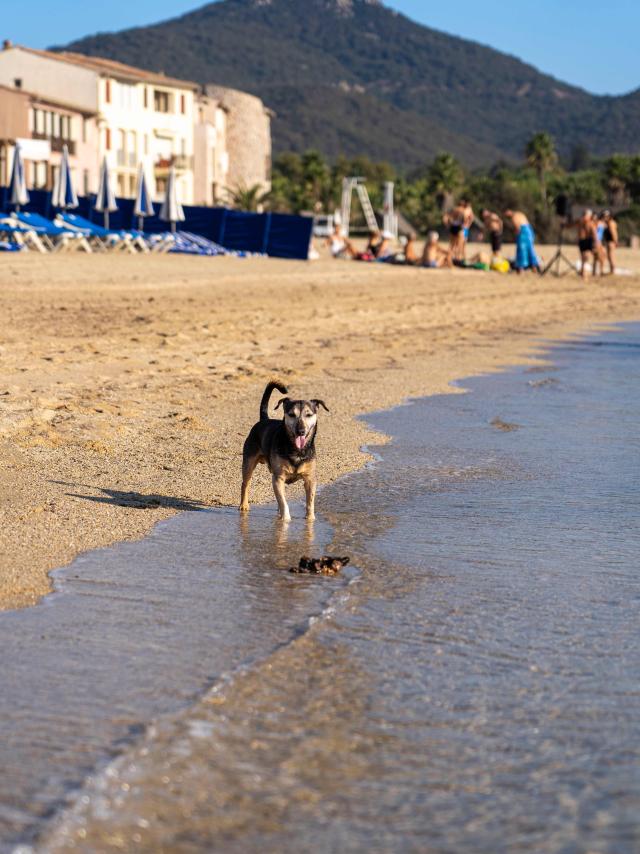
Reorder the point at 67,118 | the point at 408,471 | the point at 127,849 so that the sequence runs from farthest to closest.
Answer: the point at 67,118 → the point at 408,471 → the point at 127,849

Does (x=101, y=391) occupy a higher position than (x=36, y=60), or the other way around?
(x=36, y=60)

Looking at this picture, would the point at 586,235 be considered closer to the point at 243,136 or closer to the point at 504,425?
the point at 504,425

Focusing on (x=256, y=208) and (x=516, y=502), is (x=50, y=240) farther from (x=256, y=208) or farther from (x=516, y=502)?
(x=256, y=208)

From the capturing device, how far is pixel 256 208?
8269 centimetres

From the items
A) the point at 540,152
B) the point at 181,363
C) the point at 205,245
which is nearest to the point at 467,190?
the point at 540,152

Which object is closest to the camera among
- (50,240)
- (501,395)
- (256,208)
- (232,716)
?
(232,716)

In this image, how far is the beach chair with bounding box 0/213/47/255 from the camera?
1150 inches

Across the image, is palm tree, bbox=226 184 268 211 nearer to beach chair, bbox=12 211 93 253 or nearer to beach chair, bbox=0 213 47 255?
beach chair, bbox=12 211 93 253

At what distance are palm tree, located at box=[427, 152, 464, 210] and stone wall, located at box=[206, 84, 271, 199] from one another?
647 inches

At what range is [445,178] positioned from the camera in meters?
104

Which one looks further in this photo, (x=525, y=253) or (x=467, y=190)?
(x=467, y=190)

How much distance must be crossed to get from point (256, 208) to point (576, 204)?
33.8 meters

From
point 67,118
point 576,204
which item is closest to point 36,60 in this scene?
point 67,118

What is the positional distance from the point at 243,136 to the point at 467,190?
63.8 ft
